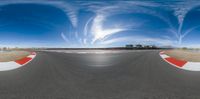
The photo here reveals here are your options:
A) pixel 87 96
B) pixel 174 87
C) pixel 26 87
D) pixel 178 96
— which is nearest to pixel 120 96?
pixel 87 96

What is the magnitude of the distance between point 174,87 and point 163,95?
0.98 meters

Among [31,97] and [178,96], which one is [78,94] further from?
[178,96]

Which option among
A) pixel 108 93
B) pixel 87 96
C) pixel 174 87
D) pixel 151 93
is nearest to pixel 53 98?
pixel 87 96

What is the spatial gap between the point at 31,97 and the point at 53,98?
Result: 0.45 metres

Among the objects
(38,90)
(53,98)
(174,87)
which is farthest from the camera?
(174,87)

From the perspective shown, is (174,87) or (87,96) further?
(174,87)

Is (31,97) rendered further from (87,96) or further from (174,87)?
(174,87)

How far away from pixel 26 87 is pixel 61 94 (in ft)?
3.91

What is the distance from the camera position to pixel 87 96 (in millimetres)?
4574

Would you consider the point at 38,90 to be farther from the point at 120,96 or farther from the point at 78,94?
the point at 120,96

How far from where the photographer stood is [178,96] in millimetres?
4523

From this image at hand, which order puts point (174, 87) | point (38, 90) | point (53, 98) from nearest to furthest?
point (53, 98), point (38, 90), point (174, 87)

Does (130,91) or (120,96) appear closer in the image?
(120,96)

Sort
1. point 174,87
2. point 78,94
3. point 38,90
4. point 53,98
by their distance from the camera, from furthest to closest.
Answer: point 174,87 < point 38,90 < point 78,94 < point 53,98
